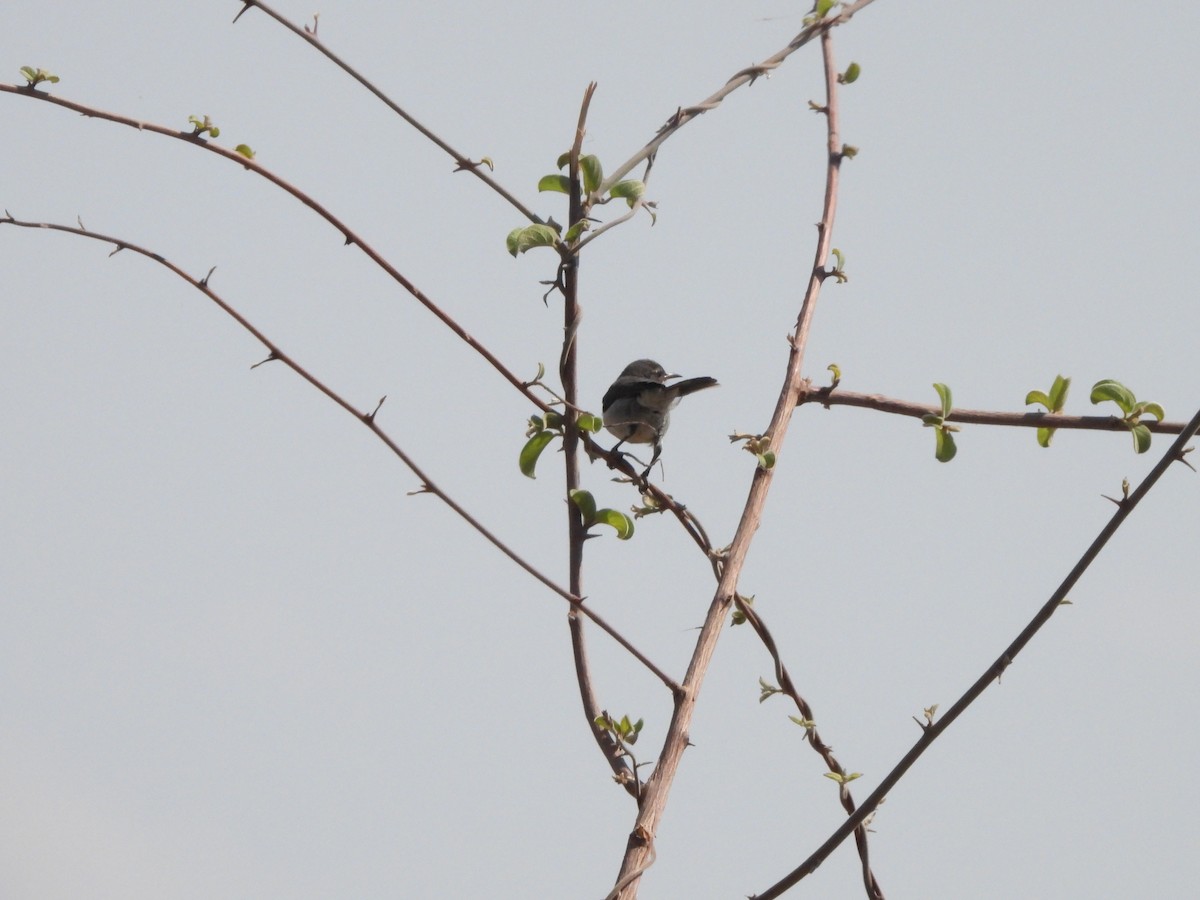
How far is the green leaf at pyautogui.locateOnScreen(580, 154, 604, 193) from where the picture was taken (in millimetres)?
2510

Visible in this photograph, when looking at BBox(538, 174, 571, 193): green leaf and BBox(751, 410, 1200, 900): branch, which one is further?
BBox(538, 174, 571, 193): green leaf

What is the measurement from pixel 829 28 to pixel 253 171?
5.73ft

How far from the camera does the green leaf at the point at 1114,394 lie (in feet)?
8.50

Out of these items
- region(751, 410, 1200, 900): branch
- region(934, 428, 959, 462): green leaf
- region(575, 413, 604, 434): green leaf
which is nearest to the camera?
region(751, 410, 1200, 900): branch

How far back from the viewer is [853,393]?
279 cm

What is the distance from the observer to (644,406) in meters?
7.52

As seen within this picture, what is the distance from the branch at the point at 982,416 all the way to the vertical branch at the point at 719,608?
0.08 m

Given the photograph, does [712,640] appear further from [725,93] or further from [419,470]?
[725,93]

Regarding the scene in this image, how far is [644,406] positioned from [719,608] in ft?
16.8

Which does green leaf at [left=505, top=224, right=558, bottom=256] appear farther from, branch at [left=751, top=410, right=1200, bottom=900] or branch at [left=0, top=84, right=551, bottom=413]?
branch at [left=751, top=410, right=1200, bottom=900]

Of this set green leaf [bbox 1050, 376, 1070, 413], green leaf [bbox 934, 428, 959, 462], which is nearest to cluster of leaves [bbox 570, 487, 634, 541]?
green leaf [bbox 934, 428, 959, 462]

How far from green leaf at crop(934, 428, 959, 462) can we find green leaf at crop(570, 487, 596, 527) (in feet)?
2.63

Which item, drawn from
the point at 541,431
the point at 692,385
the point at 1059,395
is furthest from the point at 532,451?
the point at 692,385

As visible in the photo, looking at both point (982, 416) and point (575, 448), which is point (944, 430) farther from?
point (575, 448)
